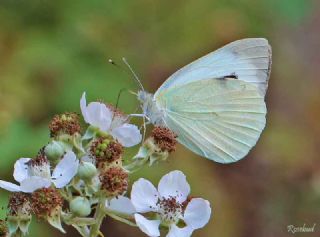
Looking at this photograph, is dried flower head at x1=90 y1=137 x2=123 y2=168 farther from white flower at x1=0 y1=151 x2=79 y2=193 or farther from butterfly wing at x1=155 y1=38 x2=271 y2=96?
butterfly wing at x1=155 y1=38 x2=271 y2=96

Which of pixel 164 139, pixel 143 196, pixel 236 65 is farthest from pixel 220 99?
pixel 143 196

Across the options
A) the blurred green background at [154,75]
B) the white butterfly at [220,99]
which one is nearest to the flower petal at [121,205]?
the white butterfly at [220,99]

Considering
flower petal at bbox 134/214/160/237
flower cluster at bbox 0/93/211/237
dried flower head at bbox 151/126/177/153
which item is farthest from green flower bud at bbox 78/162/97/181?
dried flower head at bbox 151/126/177/153

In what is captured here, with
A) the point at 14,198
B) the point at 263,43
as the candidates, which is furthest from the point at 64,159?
the point at 263,43

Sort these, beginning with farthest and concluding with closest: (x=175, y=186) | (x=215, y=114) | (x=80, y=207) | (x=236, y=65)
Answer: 1. (x=215, y=114)
2. (x=236, y=65)
3. (x=175, y=186)
4. (x=80, y=207)

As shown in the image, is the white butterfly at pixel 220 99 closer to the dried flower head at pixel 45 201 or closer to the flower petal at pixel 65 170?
the flower petal at pixel 65 170

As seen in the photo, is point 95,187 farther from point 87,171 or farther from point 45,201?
point 45,201

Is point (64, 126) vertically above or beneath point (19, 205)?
above
